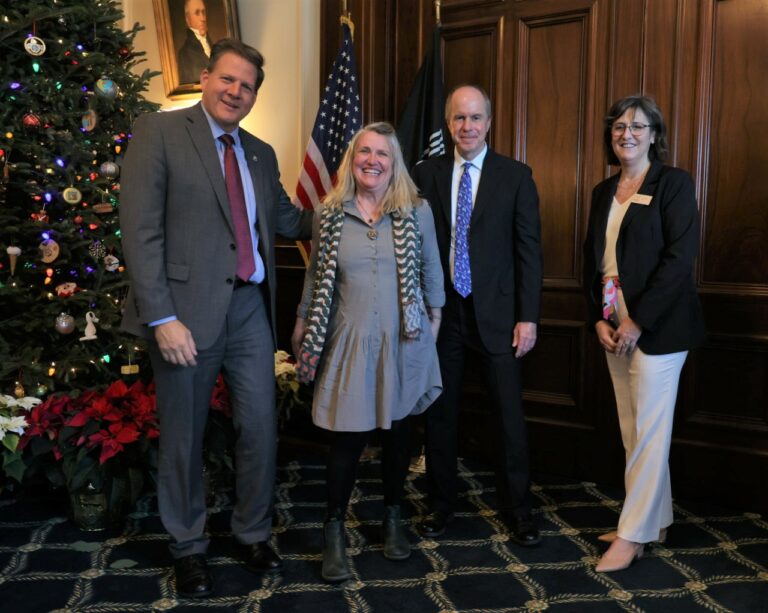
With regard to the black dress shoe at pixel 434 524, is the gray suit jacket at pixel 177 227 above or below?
above

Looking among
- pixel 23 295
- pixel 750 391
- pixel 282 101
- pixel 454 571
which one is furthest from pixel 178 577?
pixel 282 101

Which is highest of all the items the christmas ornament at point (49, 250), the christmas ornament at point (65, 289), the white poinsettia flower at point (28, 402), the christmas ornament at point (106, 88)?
the christmas ornament at point (106, 88)

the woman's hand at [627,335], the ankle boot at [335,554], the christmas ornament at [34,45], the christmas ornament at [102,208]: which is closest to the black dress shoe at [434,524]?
the ankle boot at [335,554]

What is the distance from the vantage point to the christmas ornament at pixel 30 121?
2.97 m

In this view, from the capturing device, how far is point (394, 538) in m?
2.46

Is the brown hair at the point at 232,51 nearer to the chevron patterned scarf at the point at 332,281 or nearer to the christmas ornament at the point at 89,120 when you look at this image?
the chevron patterned scarf at the point at 332,281

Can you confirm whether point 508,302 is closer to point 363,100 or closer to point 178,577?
point 178,577

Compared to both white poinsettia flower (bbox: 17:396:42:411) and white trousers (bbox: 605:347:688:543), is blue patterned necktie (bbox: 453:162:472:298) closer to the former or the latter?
white trousers (bbox: 605:347:688:543)

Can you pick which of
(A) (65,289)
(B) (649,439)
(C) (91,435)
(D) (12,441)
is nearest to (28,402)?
(D) (12,441)

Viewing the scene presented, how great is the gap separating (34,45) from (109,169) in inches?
22.1

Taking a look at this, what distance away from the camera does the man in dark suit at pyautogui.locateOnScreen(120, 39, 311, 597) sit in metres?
2.09

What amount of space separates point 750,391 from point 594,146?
4.19 feet

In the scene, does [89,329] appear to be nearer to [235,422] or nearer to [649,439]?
[235,422]

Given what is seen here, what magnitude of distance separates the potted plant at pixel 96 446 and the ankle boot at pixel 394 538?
0.99 metres
